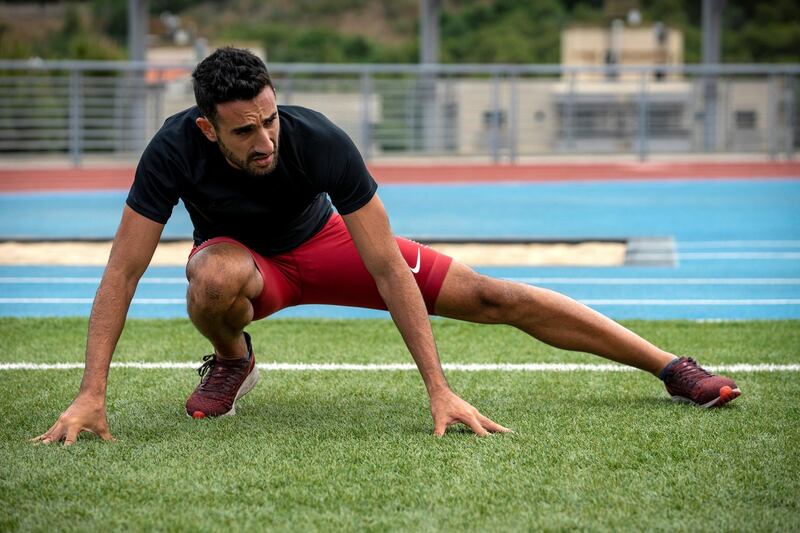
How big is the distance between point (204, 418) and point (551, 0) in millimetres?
57781

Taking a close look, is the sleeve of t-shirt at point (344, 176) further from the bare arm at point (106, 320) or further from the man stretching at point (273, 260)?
the bare arm at point (106, 320)

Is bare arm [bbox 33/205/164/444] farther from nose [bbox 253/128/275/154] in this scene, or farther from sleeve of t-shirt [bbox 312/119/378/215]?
sleeve of t-shirt [bbox 312/119/378/215]

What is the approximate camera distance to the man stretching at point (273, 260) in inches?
152

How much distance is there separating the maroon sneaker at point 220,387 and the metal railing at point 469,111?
16.1 metres

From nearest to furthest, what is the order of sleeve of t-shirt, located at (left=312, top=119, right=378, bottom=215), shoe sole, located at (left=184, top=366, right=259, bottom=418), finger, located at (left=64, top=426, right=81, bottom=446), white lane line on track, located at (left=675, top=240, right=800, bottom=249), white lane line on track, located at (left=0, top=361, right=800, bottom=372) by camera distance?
finger, located at (left=64, top=426, right=81, bottom=446) → sleeve of t-shirt, located at (left=312, top=119, right=378, bottom=215) → shoe sole, located at (left=184, top=366, right=259, bottom=418) → white lane line on track, located at (left=0, top=361, right=800, bottom=372) → white lane line on track, located at (left=675, top=240, right=800, bottom=249)

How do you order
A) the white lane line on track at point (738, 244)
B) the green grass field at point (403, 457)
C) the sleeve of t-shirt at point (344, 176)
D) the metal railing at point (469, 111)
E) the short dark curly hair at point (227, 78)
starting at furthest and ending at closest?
the metal railing at point (469, 111) < the white lane line on track at point (738, 244) < the sleeve of t-shirt at point (344, 176) < the short dark curly hair at point (227, 78) < the green grass field at point (403, 457)

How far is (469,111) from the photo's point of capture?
23.2 m

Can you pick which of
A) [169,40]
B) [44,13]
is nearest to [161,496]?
[169,40]

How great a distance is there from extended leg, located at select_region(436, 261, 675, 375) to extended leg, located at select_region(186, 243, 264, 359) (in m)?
0.70

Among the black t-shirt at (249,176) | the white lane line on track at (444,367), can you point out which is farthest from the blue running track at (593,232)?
the black t-shirt at (249,176)

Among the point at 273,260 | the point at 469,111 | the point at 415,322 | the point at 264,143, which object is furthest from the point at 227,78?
the point at 469,111

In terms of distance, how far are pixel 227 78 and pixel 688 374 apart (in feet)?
6.67

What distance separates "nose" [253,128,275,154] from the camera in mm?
3775

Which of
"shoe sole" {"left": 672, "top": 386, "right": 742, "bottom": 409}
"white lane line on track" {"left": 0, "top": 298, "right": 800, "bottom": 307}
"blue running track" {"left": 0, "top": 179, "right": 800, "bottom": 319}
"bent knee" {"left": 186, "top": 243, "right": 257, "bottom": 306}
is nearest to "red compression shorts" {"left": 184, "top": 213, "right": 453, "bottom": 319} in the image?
"bent knee" {"left": 186, "top": 243, "right": 257, "bottom": 306}
